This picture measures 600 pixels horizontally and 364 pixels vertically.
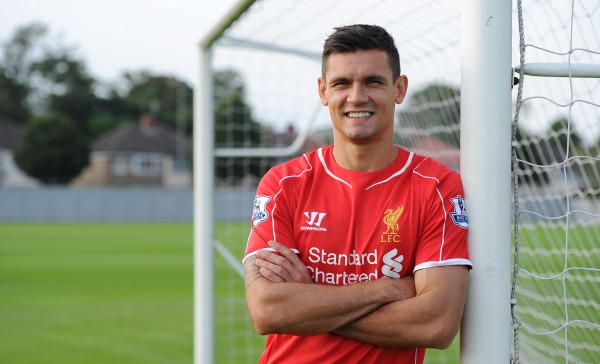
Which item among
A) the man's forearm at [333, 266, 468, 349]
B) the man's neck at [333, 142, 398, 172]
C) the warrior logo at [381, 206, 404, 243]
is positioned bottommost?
the man's forearm at [333, 266, 468, 349]

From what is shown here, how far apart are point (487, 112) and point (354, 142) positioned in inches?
15.4

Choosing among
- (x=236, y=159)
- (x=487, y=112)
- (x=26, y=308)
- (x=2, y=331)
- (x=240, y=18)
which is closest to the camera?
(x=487, y=112)

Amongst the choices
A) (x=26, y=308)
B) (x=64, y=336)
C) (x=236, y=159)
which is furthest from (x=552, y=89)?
(x=26, y=308)

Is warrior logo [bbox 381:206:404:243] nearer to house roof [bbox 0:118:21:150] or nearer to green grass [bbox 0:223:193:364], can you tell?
green grass [bbox 0:223:193:364]

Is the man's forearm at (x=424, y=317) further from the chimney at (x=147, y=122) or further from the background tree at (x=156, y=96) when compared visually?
the background tree at (x=156, y=96)

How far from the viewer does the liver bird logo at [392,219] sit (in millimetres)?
2115

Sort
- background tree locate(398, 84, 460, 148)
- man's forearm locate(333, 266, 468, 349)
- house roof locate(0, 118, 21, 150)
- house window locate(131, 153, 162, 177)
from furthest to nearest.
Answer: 1. house window locate(131, 153, 162, 177)
2. house roof locate(0, 118, 21, 150)
3. background tree locate(398, 84, 460, 148)
4. man's forearm locate(333, 266, 468, 349)

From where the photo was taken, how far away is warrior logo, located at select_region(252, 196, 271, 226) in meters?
2.24

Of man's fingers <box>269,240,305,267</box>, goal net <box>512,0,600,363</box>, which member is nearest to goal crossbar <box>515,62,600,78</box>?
goal net <box>512,0,600,363</box>

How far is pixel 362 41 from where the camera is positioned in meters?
2.11

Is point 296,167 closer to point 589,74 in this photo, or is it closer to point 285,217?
point 285,217

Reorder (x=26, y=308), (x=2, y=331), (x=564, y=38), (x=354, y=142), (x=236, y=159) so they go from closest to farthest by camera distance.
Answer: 1. (x=354, y=142)
2. (x=564, y=38)
3. (x=236, y=159)
4. (x=2, y=331)
5. (x=26, y=308)

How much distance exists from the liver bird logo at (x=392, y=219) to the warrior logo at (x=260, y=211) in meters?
0.35

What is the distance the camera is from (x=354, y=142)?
218 cm
